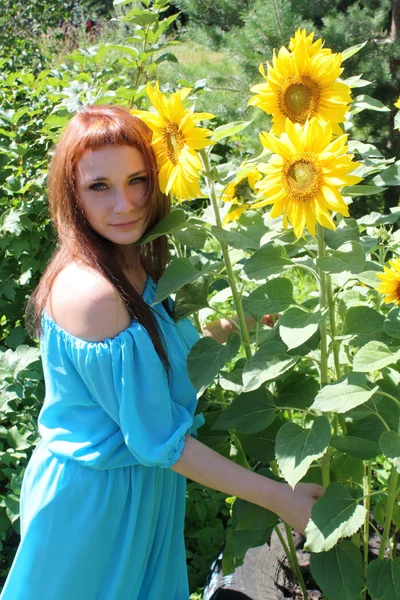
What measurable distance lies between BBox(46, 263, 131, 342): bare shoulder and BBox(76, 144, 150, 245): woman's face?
0.35 ft

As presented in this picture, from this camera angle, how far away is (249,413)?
4.40ft

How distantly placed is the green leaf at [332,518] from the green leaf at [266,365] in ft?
0.76

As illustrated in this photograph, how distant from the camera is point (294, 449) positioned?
3.90 feet

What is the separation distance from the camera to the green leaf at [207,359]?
4.24ft

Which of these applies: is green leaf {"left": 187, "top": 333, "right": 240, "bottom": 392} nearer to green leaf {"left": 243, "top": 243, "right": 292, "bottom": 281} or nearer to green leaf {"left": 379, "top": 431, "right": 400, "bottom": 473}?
green leaf {"left": 243, "top": 243, "right": 292, "bottom": 281}

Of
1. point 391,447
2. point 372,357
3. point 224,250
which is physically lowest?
point 391,447

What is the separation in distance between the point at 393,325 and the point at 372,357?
0.09 meters

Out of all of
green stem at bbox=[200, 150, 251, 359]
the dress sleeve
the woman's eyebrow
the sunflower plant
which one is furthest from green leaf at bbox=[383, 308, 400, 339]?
the woman's eyebrow

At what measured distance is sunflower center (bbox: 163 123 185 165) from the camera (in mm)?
1188

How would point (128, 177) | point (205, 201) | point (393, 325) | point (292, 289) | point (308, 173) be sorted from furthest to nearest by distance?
point (205, 201), point (128, 177), point (292, 289), point (393, 325), point (308, 173)

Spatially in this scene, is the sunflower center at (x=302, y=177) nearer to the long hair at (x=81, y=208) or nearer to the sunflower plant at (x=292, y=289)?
the sunflower plant at (x=292, y=289)

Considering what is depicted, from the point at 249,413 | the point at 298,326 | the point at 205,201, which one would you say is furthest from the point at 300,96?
the point at 205,201

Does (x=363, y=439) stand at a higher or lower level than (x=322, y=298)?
lower

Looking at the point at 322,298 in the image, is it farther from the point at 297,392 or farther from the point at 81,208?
the point at 81,208
